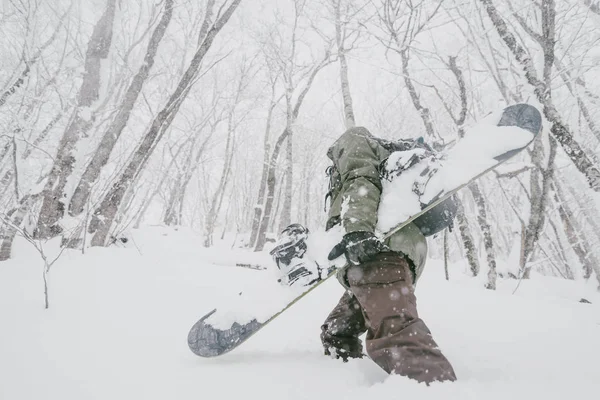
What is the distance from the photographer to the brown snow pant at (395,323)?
3.90 feet

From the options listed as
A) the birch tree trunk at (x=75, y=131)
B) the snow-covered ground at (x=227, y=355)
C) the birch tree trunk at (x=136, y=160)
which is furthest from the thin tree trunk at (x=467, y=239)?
the birch tree trunk at (x=75, y=131)

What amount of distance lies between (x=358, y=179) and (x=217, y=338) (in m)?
1.15

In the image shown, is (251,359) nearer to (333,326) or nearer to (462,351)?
(333,326)

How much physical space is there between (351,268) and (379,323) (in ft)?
0.95

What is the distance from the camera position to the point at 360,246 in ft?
4.59

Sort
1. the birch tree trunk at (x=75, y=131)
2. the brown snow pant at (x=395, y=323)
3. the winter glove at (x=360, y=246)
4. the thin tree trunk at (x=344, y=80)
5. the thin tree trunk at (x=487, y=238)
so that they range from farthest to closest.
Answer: the thin tree trunk at (x=344, y=80)
the thin tree trunk at (x=487, y=238)
the birch tree trunk at (x=75, y=131)
the winter glove at (x=360, y=246)
the brown snow pant at (x=395, y=323)

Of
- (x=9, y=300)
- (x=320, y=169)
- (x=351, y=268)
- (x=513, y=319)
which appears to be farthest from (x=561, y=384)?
(x=320, y=169)

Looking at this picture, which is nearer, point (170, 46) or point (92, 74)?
point (92, 74)

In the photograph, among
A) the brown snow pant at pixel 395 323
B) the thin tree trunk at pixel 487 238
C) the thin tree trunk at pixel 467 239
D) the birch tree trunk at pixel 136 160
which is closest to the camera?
the brown snow pant at pixel 395 323

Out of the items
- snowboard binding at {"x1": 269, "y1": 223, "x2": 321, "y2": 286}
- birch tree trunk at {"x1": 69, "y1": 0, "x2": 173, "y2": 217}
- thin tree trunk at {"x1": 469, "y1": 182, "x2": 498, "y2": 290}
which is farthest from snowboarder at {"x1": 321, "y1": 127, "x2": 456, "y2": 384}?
birch tree trunk at {"x1": 69, "y1": 0, "x2": 173, "y2": 217}

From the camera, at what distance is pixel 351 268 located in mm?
1524

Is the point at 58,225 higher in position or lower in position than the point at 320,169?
lower

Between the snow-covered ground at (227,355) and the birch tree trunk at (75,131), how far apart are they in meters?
1.17

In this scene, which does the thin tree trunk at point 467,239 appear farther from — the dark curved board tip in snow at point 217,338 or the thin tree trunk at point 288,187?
the thin tree trunk at point 288,187
